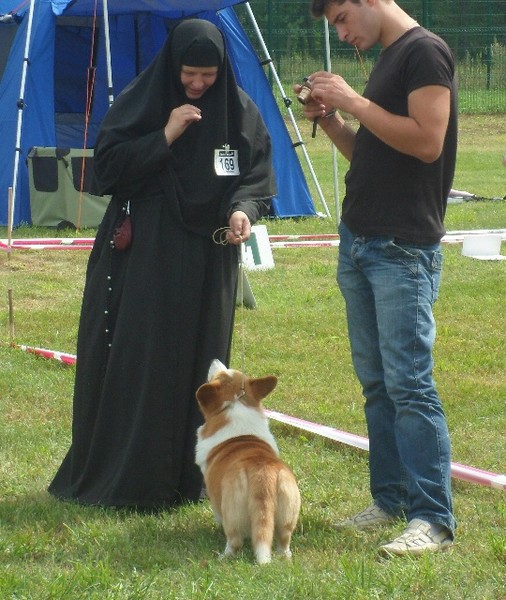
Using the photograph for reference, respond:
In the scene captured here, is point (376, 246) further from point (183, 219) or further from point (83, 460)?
point (83, 460)

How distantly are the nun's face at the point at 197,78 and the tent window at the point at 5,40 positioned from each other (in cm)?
892

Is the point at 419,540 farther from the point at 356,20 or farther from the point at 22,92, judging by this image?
the point at 22,92

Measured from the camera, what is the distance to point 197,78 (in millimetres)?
4344

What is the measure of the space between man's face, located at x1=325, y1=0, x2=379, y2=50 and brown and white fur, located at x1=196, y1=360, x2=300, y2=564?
1314 millimetres

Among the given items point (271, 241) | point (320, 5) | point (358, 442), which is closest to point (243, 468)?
point (358, 442)

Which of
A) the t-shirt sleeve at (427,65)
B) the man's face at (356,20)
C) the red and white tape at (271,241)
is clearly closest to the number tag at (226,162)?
the man's face at (356,20)

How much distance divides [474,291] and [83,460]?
5.05 meters

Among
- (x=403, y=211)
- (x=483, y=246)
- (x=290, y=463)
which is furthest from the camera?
(x=483, y=246)

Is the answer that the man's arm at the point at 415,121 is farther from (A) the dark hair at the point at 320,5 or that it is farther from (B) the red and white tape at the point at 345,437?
(B) the red and white tape at the point at 345,437

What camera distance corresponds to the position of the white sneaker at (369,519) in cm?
423

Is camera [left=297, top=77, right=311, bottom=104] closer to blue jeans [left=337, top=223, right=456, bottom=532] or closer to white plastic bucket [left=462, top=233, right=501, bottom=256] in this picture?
blue jeans [left=337, top=223, right=456, bottom=532]

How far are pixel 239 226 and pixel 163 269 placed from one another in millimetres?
383

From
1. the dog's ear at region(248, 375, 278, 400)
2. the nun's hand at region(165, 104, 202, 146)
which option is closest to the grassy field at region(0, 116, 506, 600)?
the dog's ear at region(248, 375, 278, 400)

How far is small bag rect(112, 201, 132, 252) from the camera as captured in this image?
178 inches
